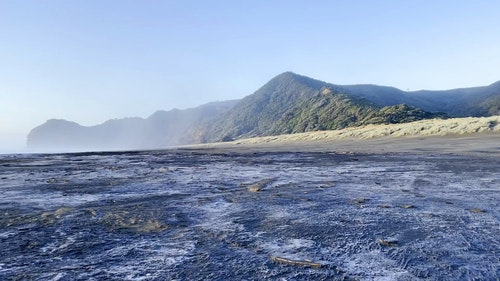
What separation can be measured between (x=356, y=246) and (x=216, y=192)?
4.86m

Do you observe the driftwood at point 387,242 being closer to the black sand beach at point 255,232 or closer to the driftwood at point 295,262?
the black sand beach at point 255,232

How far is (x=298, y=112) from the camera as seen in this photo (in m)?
99.9

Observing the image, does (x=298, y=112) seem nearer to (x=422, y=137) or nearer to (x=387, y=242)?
(x=422, y=137)

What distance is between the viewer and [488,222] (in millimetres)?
5500

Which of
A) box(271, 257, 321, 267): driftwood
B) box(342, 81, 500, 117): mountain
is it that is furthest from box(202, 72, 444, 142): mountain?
box(271, 257, 321, 267): driftwood

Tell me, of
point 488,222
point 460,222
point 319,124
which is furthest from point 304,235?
point 319,124

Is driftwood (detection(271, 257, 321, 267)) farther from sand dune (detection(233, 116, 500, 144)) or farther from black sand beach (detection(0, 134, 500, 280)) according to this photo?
sand dune (detection(233, 116, 500, 144))

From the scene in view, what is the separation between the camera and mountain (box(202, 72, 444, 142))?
61969 mm

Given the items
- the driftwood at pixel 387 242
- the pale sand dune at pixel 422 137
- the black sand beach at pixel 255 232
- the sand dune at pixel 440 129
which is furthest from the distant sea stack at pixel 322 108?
the driftwood at pixel 387 242

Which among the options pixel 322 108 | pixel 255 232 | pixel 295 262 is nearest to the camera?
pixel 295 262

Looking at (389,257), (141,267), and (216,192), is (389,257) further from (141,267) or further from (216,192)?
(216,192)

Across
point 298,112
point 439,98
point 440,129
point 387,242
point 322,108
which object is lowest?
point 387,242

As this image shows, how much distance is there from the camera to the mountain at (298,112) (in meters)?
62.0

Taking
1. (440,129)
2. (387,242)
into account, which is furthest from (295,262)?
(440,129)
